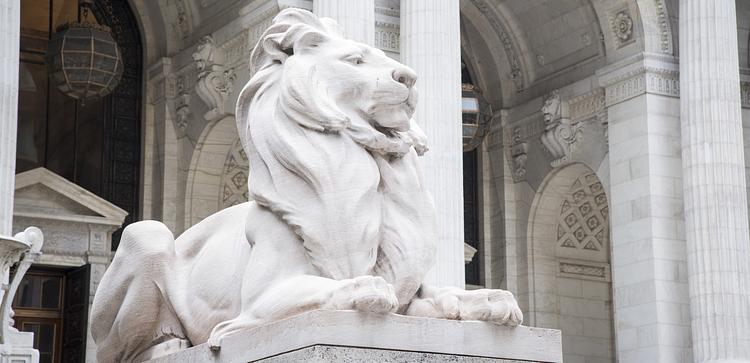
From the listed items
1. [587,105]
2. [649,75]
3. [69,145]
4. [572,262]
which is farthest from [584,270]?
[69,145]

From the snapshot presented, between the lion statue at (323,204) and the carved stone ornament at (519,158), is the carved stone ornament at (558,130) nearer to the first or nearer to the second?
the carved stone ornament at (519,158)

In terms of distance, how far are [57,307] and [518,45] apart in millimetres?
9412

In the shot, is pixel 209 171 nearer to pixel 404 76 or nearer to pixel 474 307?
pixel 404 76

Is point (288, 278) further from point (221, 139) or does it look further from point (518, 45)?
point (518, 45)

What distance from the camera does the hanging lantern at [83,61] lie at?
18.9m

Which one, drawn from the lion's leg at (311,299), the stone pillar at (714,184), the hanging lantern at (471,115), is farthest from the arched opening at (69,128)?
the lion's leg at (311,299)

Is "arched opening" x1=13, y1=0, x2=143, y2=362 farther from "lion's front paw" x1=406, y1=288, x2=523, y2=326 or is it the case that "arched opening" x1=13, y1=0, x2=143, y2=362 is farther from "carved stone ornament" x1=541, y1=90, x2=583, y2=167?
"lion's front paw" x1=406, y1=288, x2=523, y2=326

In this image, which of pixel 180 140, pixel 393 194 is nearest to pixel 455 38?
pixel 180 140

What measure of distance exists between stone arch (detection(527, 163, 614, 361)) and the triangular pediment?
308 inches

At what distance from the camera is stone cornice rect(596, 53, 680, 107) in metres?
21.9

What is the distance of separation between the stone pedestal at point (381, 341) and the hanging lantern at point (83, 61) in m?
14.7

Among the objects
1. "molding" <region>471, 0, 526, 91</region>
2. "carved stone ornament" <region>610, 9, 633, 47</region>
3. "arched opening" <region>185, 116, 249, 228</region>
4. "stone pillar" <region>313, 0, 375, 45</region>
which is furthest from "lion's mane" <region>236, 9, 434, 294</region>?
"molding" <region>471, 0, 526, 91</region>

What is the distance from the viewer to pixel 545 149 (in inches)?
986

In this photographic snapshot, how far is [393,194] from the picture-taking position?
477 cm
